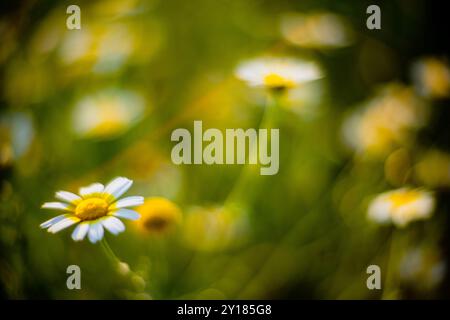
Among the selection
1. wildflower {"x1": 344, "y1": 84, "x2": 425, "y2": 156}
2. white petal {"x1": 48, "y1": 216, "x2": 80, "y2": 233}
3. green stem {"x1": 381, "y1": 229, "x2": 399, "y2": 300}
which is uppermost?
wildflower {"x1": 344, "y1": 84, "x2": 425, "y2": 156}

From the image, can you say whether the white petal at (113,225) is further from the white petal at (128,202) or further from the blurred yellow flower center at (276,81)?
the blurred yellow flower center at (276,81)

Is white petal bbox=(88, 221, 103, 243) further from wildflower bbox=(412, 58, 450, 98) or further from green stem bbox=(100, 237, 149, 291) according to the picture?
wildflower bbox=(412, 58, 450, 98)

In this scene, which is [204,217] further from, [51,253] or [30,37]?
[30,37]

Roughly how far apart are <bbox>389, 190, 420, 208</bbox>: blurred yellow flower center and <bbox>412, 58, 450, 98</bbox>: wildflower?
151mm

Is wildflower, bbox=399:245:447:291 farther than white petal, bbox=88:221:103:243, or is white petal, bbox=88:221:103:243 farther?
wildflower, bbox=399:245:447:291

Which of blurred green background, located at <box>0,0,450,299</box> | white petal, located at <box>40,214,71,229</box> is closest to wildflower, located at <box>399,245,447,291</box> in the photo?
blurred green background, located at <box>0,0,450,299</box>

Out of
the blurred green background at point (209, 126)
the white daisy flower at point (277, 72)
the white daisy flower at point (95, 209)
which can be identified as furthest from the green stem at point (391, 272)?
the white daisy flower at point (95, 209)

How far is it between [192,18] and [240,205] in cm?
28

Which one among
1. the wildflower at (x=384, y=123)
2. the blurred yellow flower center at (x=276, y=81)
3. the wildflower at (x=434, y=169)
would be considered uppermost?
the blurred yellow flower center at (x=276, y=81)

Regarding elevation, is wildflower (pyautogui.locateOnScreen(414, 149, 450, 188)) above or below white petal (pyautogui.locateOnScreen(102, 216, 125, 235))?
above

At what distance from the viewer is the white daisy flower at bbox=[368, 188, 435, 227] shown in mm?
693

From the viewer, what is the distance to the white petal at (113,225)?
614mm

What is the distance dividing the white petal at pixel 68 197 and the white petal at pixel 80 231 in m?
0.04

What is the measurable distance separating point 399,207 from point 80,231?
0.44 metres
